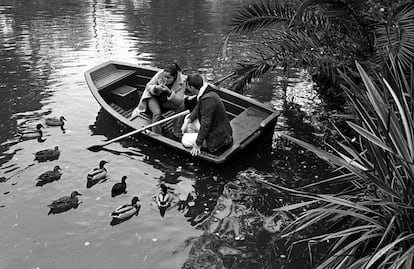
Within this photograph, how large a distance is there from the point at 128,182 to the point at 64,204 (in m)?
1.26

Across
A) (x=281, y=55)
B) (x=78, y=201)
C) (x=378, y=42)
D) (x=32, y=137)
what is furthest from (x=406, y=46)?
(x=32, y=137)

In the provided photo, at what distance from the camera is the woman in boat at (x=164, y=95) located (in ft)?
30.4

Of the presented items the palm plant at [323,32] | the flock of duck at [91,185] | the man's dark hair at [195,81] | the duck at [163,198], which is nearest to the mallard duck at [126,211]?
the flock of duck at [91,185]

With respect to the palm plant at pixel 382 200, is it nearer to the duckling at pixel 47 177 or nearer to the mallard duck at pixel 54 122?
the duckling at pixel 47 177

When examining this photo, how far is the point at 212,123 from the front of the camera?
7.94m

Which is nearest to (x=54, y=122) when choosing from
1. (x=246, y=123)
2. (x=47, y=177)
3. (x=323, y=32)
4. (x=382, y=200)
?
(x=47, y=177)

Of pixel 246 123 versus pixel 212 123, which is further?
pixel 246 123

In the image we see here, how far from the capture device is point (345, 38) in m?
8.76

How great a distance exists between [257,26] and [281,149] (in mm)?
2608

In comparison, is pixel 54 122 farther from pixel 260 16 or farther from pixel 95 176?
pixel 260 16

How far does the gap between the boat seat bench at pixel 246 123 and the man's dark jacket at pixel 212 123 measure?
426 millimetres

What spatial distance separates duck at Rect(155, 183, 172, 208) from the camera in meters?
7.16

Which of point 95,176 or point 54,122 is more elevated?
point 54,122

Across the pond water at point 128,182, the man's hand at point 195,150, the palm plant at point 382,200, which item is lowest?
the pond water at point 128,182
